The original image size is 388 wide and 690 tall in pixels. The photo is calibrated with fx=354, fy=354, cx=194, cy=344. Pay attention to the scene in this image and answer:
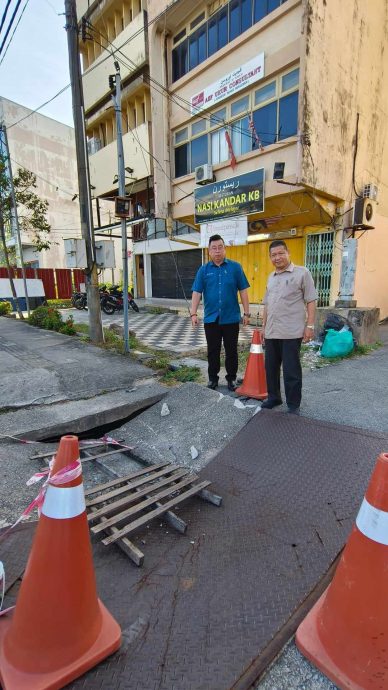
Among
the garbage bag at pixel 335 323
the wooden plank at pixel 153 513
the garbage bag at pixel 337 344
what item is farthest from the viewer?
the garbage bag at pixel 335 323

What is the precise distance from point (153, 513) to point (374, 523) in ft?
4.38

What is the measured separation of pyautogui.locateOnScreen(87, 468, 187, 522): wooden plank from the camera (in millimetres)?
2198

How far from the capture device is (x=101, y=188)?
15.7m

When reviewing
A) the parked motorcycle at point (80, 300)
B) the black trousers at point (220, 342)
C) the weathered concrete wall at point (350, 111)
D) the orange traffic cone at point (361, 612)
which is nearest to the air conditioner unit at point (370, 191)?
the weathered concrete wall at point (350, 111)

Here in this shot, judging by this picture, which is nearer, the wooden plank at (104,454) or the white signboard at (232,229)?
the wooden plank at (104,454)

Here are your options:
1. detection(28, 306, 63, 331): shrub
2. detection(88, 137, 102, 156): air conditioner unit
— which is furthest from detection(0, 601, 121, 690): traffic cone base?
detection(88, 137, 102, 156): air conditioner unit

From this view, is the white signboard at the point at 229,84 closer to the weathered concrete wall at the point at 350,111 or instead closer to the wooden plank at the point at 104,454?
the weathered concrete wall at the point at 350,111

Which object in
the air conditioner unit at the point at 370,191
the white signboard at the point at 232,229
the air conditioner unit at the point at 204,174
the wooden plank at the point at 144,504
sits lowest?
the wooden plank at the point at 144,504

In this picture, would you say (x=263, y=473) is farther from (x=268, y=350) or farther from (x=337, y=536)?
(x=268, y=350)

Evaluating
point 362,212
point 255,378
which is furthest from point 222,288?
point 362,212

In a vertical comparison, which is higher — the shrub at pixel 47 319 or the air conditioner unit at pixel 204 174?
the air conditioner unit at pixel 204 174

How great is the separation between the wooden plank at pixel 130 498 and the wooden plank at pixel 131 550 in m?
0.16

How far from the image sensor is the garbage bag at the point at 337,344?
627 centimetres

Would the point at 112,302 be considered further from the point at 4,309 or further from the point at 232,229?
the point at 232,229
